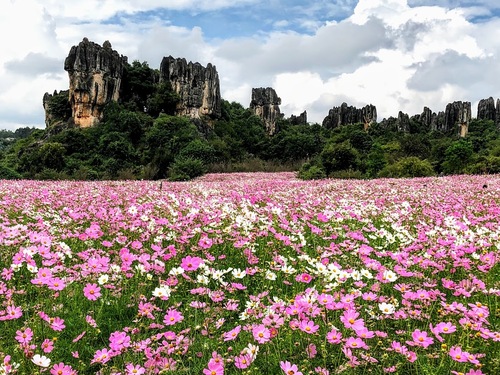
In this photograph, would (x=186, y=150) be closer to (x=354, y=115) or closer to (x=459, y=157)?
(x=459, y=157)

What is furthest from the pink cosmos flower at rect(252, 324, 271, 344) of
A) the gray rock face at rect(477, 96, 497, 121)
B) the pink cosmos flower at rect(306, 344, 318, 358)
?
the gray rock face at rect(477, 96, 497, 121)

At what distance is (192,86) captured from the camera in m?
62.3

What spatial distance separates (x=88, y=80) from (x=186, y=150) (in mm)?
25509

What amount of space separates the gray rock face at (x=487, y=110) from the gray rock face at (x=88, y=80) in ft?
304

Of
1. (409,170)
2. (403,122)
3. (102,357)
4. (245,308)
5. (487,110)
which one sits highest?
(487,110)

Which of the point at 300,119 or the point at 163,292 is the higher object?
the point at 300,119

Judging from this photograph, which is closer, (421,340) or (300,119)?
(421,340)

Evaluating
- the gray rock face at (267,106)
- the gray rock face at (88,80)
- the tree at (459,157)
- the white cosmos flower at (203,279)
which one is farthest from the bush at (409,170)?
the gray rock face at (267,106)

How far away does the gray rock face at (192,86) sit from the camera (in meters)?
60.7

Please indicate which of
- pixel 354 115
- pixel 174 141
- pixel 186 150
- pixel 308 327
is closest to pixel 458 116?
pixel 354 115

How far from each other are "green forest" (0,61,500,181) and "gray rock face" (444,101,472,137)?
4495cm

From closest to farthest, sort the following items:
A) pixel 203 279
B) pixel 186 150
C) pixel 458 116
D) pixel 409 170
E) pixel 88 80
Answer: pixel 203 279 < pixel 409 170 < pixel 186 150 < pixel 88 80 < pixel 458 116

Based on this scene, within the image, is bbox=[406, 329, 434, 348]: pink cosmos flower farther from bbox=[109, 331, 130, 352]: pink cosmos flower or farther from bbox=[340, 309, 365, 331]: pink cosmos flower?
bbox=[109, 331, 130, 352]: pink cosmos flower

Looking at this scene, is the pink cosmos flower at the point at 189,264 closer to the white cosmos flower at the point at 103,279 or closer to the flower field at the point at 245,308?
the flower field at the point at 245,308
